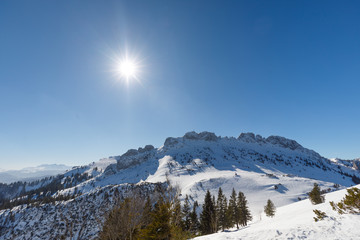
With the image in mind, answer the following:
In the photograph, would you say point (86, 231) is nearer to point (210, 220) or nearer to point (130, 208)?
point (210, 220)

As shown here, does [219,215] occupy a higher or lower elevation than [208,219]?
lower

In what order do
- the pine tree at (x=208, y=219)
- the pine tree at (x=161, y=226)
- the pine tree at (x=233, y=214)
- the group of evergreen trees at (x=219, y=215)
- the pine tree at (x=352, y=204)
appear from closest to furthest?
the pine tree at (x=352, y=204) < the pine tree at (x=161, y=226) < the pine tree at (x=208, y=219) < the group of evergreen trees at (x=219, y=215) < the pine tree at (x=233, y=214)

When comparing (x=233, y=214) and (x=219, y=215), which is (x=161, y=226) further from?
(x=233, y=214)

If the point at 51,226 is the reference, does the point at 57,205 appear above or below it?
above

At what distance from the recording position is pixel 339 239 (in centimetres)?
943

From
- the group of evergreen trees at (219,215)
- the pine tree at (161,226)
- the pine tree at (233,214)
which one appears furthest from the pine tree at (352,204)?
the pine tree at (233,214)

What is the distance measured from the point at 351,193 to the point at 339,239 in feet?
18.9

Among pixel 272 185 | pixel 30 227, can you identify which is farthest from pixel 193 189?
pixel 30 227

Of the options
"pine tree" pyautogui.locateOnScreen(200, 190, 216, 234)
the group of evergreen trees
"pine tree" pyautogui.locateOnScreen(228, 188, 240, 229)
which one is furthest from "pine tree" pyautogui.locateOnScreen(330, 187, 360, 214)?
"pine tree" pyautogui.locateOnScreen(228, 188, 240, 229)

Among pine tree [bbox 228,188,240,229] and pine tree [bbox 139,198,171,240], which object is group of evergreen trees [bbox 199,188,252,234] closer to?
pine tree [bbox 228,188,240,229]

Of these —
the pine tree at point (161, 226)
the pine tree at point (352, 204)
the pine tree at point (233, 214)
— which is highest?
the pine tree at point (352, 204)

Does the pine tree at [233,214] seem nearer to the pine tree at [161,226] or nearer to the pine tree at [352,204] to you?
the pine tree at [352,204]

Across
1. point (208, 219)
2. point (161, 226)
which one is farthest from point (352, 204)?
point (208, 219)

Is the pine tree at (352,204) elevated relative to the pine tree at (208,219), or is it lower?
elevated
